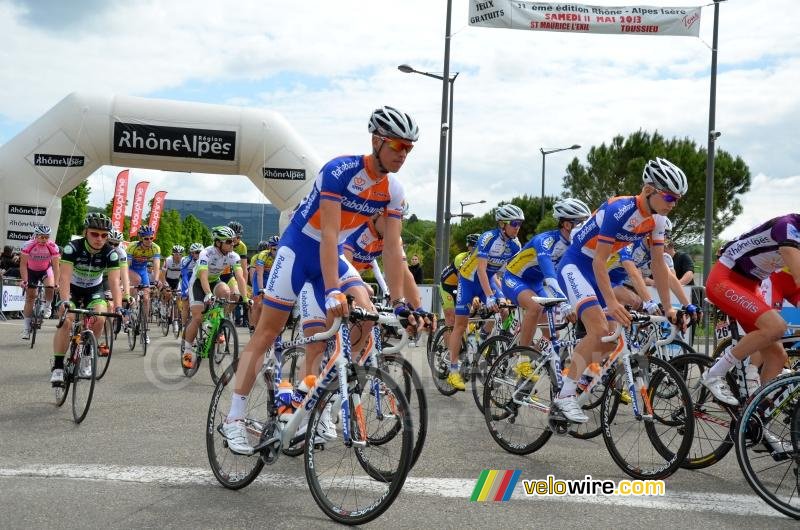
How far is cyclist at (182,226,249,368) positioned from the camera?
9.98 m

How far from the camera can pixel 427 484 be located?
4852 millimetres

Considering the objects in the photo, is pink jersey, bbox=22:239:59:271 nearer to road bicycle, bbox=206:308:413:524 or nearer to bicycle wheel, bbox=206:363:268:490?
bicycle wheel, bbox=206:363:268:490

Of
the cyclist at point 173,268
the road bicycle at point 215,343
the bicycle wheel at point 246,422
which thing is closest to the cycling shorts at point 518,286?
the road bicycle at point 215,343

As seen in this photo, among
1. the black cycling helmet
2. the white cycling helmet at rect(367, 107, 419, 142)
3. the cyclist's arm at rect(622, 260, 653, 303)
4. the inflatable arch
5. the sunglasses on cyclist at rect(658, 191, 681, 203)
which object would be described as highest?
the inflatable arch

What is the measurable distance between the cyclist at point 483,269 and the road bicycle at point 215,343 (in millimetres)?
2651

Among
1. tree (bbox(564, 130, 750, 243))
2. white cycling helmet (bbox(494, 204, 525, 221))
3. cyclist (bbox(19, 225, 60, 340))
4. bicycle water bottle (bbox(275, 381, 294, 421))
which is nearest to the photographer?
bicycle water bottle (bbox(275, 381, 294, 421))

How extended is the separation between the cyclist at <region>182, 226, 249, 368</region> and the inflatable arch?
936 cm

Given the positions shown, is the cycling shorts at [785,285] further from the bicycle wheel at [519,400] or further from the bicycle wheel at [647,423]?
the bicycle wheel at [519,400]

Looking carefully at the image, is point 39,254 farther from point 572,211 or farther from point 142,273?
point 572,211

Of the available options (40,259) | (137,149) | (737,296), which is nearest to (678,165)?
(137,149)

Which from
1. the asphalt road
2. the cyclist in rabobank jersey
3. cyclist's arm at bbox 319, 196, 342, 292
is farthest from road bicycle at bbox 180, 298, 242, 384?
cyclist's arm at bbox 319, 196, 342, 292

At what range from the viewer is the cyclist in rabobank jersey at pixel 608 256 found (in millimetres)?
5648

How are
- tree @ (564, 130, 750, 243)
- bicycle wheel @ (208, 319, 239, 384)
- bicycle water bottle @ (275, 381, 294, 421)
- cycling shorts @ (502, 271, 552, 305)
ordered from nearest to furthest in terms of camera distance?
bicycle water bottle @ (275, 381, 294, 421) → cycling shorts @ (502, 271, 552, 305) → bicycle wheel @ (208, 319, 239, 384) → tree @ (564, 130, 750, 243)

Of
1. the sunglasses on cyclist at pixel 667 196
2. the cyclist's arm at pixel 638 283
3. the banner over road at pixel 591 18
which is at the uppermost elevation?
the banner over road at pixel 591 18
